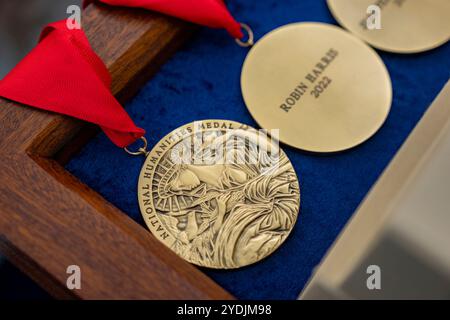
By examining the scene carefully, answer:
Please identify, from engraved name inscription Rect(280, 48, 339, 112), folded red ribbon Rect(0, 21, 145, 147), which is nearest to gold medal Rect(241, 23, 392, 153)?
engraved name inscription Rect(280, 48, 339, 112)

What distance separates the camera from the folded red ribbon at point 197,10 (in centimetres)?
82

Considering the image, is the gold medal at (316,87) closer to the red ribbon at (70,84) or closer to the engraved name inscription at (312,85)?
the engraved name inscription at (312,85)

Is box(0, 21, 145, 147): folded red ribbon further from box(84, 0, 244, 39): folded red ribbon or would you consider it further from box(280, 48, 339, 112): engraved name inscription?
box(280, 48, 339, 112): engraved name inscription

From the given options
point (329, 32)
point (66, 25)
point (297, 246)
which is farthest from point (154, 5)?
point (297, 246)

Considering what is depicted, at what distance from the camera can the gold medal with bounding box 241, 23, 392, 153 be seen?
0.83 meters

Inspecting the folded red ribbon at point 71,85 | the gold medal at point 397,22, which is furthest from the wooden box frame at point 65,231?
the gold medal at point 397,22

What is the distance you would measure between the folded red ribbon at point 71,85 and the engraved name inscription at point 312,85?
217 millimetres

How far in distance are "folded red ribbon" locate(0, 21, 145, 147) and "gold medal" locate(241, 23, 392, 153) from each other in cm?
19

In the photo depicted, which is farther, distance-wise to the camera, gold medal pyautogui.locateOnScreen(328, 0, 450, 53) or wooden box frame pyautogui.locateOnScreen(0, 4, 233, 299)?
gold medal pyautogui.locateOnScreen(328, 0, 450, 53)

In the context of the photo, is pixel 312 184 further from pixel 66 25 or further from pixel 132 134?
pixel 66 25

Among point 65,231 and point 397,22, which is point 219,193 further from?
point 397,22

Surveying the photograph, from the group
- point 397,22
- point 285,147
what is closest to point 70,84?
point 285,147

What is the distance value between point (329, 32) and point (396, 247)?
0.42m

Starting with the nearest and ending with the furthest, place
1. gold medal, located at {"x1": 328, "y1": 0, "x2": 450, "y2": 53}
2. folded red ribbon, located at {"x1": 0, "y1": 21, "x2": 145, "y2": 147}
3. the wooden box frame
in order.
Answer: the wooden box frame < folded red ribbon, located at {"x1": 0, "y1": 21, "x2": 145, "y2": 147} < gold medal, located at {"x1": 328, "y1": 0, "x2": 450, "y2": 53}
